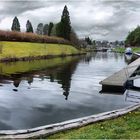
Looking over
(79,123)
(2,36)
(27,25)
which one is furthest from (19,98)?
(27,25)

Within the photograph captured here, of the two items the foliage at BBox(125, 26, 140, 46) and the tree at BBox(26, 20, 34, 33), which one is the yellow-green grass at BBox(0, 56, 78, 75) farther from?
the foliage at BBox(125, 26, 140, 46)

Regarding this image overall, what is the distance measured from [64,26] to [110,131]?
101 metres

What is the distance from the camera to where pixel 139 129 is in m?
10.7

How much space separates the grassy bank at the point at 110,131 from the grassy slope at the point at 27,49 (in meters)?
45.9

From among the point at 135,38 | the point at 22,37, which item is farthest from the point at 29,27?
the point at 22,37

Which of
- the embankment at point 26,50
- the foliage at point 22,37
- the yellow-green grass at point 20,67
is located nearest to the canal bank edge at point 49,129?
the yellow-green grass at point 20,67

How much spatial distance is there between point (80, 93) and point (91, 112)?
19.5 ft

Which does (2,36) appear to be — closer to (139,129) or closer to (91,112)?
(91,112)

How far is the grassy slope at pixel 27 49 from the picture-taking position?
6109 centimetres

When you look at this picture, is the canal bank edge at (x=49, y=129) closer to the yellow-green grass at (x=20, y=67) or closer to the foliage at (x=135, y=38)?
the yellow-green grass at (x=20, y=67)

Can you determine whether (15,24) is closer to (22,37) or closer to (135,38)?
(135,38)

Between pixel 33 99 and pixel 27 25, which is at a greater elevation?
pixel 27 25

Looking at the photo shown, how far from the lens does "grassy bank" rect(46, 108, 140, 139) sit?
10.1m

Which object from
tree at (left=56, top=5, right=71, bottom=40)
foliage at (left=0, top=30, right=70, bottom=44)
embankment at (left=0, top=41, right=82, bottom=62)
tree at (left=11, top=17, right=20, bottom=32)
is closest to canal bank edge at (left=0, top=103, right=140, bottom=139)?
embankment at (left=0, top=41, right=82, bottom=62)
